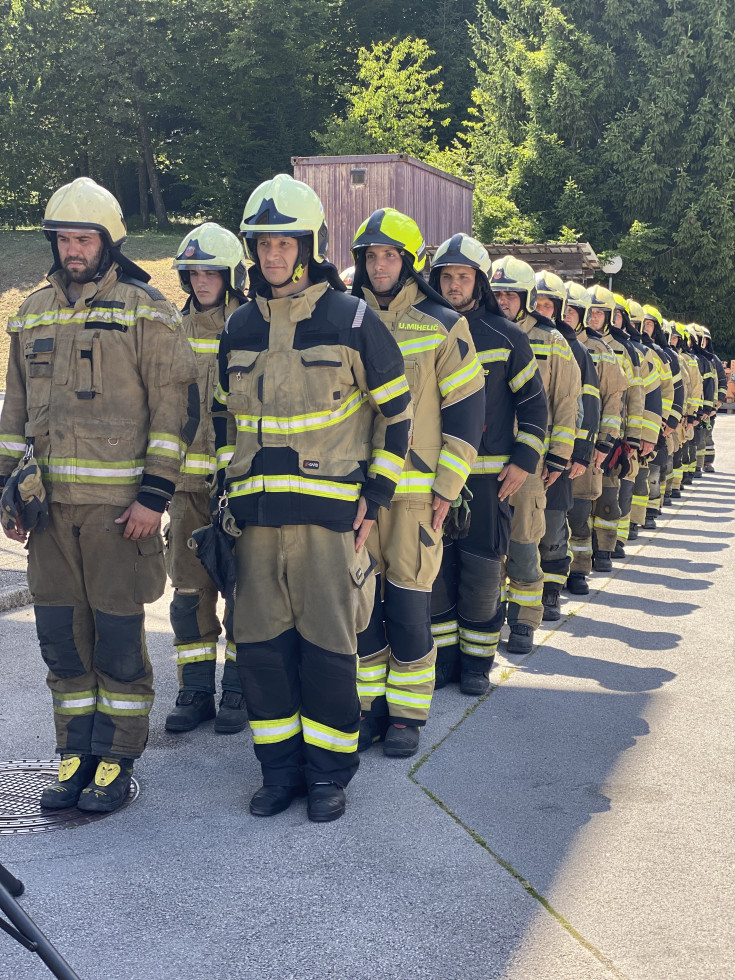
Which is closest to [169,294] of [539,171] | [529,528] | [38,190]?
[539,171]

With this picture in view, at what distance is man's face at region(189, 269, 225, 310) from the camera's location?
216 inches

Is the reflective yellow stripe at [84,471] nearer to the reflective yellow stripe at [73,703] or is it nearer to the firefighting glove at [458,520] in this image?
the reflective yellow stripe at [73,703]

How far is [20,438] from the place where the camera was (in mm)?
4449

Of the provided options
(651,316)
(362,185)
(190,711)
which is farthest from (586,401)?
(362,185)

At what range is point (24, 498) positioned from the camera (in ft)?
13.6

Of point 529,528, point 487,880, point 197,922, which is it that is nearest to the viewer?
point 197,922

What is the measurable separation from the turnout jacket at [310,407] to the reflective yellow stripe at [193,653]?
1350 millimetres

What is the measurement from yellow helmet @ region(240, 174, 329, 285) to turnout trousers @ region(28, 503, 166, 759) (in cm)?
120

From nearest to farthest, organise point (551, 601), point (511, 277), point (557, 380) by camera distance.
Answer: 1. point (511, 277)
2. point (557, 380)
3. point (551, 601)

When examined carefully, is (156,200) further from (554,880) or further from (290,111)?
(554,880)

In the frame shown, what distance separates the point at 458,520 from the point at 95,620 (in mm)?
1976

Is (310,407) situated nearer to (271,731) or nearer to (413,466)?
(413,466)

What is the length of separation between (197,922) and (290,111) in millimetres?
46662

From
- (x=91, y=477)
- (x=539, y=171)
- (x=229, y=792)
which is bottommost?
(x=229, y=792)
